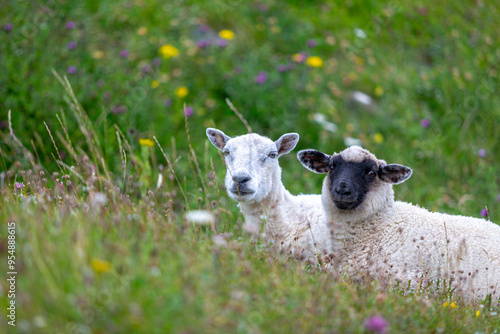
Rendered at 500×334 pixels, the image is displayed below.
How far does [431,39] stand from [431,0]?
3.84 ft

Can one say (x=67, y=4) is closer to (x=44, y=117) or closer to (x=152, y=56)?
(x=152, y=56)

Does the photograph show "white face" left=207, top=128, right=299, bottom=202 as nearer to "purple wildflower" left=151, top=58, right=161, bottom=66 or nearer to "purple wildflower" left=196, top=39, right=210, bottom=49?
"purple wildflower" left=151, top=58, right=161, bottom=66

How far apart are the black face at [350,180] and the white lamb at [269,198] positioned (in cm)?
43

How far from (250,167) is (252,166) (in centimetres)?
4

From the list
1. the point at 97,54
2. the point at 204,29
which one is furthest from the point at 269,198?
the point at 204,29

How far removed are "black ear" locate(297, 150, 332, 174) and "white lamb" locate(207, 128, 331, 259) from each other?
1.04ft

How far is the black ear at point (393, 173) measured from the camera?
19.9 ft

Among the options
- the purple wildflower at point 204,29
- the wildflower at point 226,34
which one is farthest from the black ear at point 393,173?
the purple wildflower at point 204,29

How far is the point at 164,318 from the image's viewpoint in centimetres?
300

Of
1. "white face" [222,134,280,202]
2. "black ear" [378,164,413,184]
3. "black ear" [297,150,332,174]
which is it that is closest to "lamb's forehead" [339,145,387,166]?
"black ear" [378,164,413,184]

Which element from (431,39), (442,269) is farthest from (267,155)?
(431,39)

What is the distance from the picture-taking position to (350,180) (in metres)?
5.88

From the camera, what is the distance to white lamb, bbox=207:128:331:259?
5.95 metres

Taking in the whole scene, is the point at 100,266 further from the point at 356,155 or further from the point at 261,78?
the point at 261,78
